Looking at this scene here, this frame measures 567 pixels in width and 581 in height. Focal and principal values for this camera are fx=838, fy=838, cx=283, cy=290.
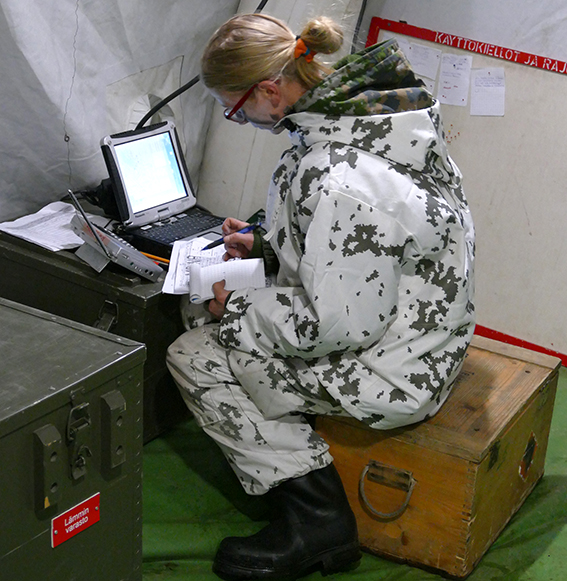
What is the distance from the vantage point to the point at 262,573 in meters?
1.84

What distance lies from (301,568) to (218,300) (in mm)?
625

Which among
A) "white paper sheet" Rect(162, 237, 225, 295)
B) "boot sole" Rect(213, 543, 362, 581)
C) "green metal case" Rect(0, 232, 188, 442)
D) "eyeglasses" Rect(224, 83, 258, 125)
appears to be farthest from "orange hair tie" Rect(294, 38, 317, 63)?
"boot sole" Rect(213, 543, 362, 581)

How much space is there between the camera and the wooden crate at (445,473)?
1.82 meters

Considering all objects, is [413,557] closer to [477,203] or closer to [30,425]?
[30,425]

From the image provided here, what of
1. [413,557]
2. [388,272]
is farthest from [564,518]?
[388,272]

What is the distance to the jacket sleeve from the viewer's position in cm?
163

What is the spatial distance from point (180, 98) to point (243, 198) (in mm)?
426

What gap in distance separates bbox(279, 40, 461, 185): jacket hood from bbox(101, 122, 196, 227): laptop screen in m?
0.78

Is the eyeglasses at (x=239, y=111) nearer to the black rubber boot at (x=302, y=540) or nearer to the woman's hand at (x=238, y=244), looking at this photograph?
the woman's hand at (x=238, y=244)

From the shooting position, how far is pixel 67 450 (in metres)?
1.37

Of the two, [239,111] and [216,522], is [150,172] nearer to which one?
[239,111]

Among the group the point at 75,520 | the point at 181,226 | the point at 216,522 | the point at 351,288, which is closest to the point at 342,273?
the point at 351,288

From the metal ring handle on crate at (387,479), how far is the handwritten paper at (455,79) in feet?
4.77

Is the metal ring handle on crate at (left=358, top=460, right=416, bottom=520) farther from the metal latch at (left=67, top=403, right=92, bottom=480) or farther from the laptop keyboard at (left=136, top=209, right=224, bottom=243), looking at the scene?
the laptop keyboard at (left=136, top=209, right=224, bottom=243)
